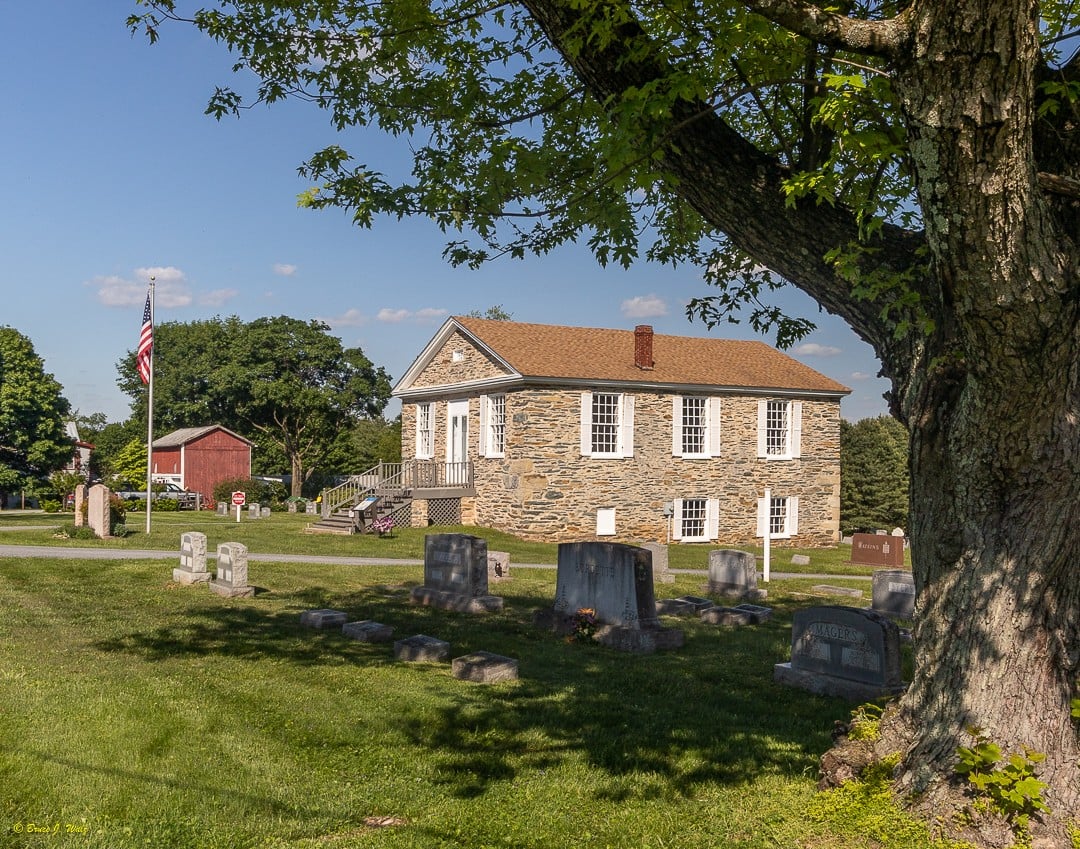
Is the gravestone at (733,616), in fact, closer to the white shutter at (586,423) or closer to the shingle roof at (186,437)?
the white shutter at (586,423)

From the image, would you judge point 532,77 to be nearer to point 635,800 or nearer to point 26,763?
point 635,800

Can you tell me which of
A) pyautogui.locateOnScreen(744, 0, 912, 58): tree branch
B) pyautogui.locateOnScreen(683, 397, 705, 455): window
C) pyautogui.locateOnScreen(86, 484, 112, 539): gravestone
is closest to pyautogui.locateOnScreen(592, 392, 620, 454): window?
pyautogui.locateOnScreen(683, 397, 705, 455): window

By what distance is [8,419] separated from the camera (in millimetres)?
37531

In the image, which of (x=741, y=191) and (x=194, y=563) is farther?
(x=194, y=563)

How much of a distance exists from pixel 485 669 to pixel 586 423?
1945cm

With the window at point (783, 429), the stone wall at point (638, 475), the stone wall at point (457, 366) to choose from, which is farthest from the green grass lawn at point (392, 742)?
the window at point (783, 429)

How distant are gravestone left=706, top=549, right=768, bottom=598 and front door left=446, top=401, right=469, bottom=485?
14.2 m

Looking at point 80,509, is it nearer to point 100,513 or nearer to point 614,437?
point 100,513

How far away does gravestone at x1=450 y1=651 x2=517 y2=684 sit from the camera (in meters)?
9.63

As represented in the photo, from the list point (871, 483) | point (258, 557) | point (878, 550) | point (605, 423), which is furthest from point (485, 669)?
point (871, 483)

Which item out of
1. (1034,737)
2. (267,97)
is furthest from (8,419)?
(1034,737)

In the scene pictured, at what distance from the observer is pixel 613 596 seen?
12.2m

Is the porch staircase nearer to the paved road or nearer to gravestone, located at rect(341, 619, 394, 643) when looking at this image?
the paved road

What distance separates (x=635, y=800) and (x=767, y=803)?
2.89ft
